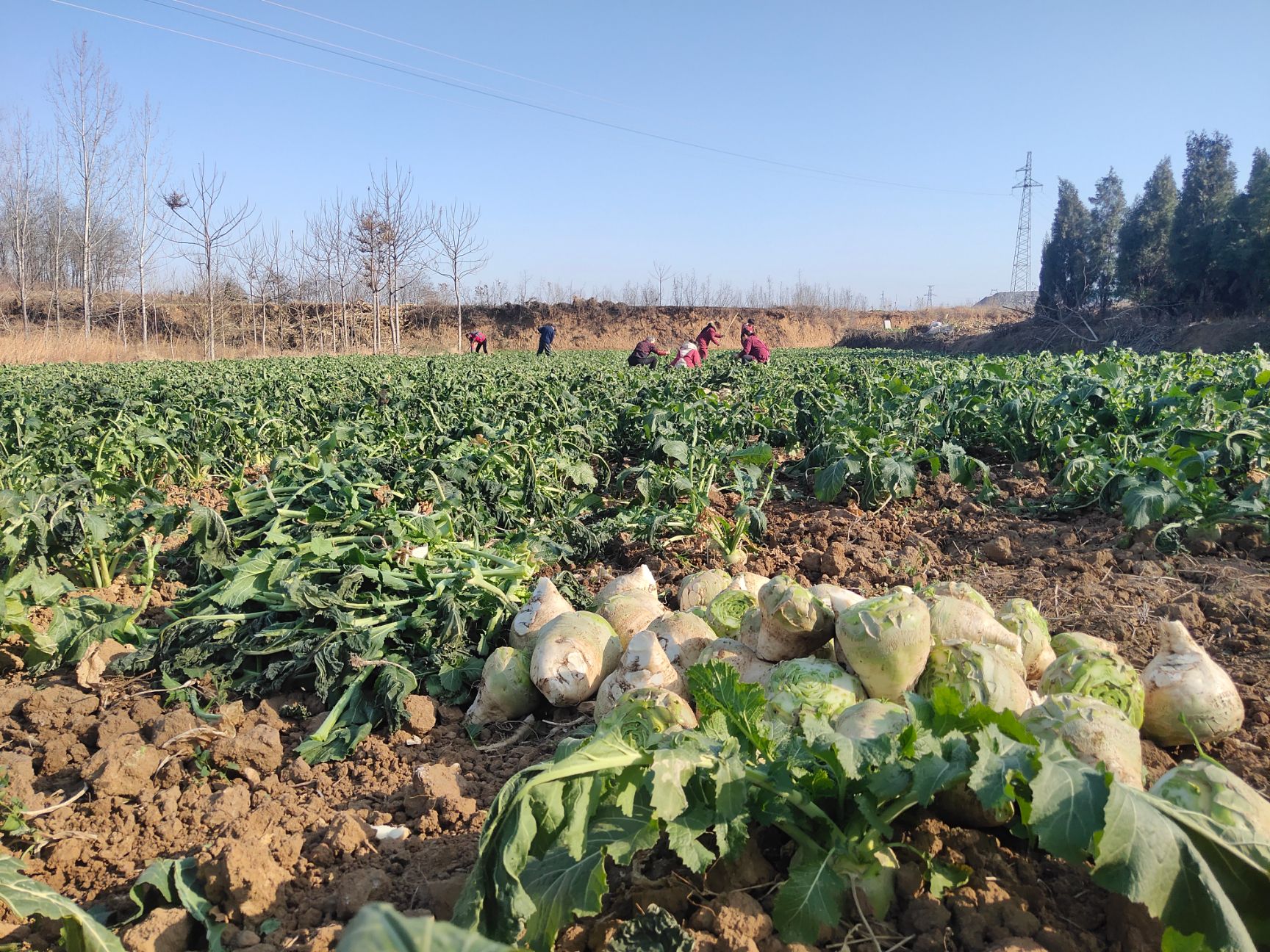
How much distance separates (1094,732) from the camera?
1796 millimetres

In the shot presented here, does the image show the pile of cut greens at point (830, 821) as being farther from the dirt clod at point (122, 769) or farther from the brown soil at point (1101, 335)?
the brown soil at point (1101, 335)

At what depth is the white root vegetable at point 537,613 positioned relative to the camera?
10.3ft

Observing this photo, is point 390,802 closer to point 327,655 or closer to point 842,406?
point 327,655

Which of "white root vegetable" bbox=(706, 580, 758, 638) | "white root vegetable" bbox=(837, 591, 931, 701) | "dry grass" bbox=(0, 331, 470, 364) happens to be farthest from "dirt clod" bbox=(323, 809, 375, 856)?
"dry grass" bbox=(0, 331, 470, 364)

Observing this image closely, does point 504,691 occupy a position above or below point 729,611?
below

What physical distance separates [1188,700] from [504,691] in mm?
2184

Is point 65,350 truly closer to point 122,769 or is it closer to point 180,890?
point 122,769

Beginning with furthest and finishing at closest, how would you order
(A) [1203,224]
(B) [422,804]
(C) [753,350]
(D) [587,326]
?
1. (D) [587,326]
2. (A) [1203,224]
3. (C) [753,350]
4. (B) [422,804]

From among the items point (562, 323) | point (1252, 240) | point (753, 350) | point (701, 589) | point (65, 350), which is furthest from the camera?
point (562, 323)

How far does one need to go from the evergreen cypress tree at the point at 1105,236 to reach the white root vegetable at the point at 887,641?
143ft

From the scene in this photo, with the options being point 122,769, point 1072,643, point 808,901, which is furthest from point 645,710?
point 122,769

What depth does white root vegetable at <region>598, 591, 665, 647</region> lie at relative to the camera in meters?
3.11

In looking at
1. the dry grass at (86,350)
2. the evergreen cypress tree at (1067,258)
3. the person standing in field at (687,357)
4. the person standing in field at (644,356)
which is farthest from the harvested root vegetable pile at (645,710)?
the evergreen cypress tree at (1067,258)

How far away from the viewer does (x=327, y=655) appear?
307 centimetres
